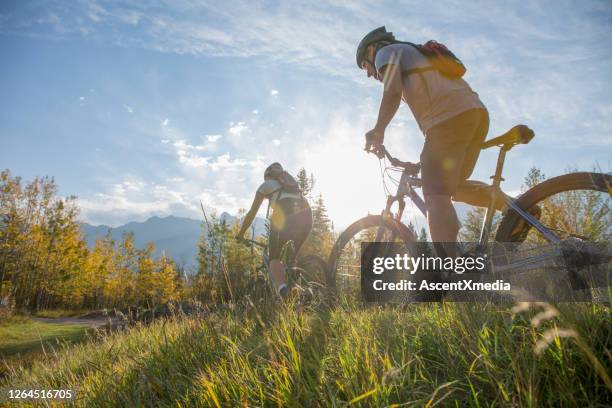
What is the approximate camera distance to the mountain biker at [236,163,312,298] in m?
5.39

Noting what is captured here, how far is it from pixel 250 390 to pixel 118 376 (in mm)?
1451

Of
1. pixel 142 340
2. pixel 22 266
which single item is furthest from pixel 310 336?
pixel 22 266

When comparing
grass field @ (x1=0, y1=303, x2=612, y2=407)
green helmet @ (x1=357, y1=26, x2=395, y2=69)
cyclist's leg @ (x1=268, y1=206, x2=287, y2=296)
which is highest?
green helmet @ (x1=357, y1=26, x2=395, y2=69)

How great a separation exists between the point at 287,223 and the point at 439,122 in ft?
10.5

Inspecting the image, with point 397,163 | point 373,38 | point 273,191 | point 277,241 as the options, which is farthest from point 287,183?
point 373,38

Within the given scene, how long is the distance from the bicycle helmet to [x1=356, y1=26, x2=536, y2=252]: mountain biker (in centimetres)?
298

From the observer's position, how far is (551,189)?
2.42m

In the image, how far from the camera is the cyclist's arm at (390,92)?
9.64 feet

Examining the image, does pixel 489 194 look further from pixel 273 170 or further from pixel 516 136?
pixel 273 170

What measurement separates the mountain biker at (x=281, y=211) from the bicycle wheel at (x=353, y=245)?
3.94 feet

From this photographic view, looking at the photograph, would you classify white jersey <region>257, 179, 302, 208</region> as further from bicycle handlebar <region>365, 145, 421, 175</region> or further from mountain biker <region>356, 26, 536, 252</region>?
mountain biker <region>356, 26, 536, 252</region>

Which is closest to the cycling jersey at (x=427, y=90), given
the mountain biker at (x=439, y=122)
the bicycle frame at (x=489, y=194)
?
the mountain biker at (x=439, y=122)

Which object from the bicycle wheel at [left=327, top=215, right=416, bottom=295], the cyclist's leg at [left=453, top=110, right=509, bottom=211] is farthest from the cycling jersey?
the bicycle wheel at [left=327, top=215, right=416, bottom=295]

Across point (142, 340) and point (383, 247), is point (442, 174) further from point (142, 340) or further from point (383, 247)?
point (142, 340)
